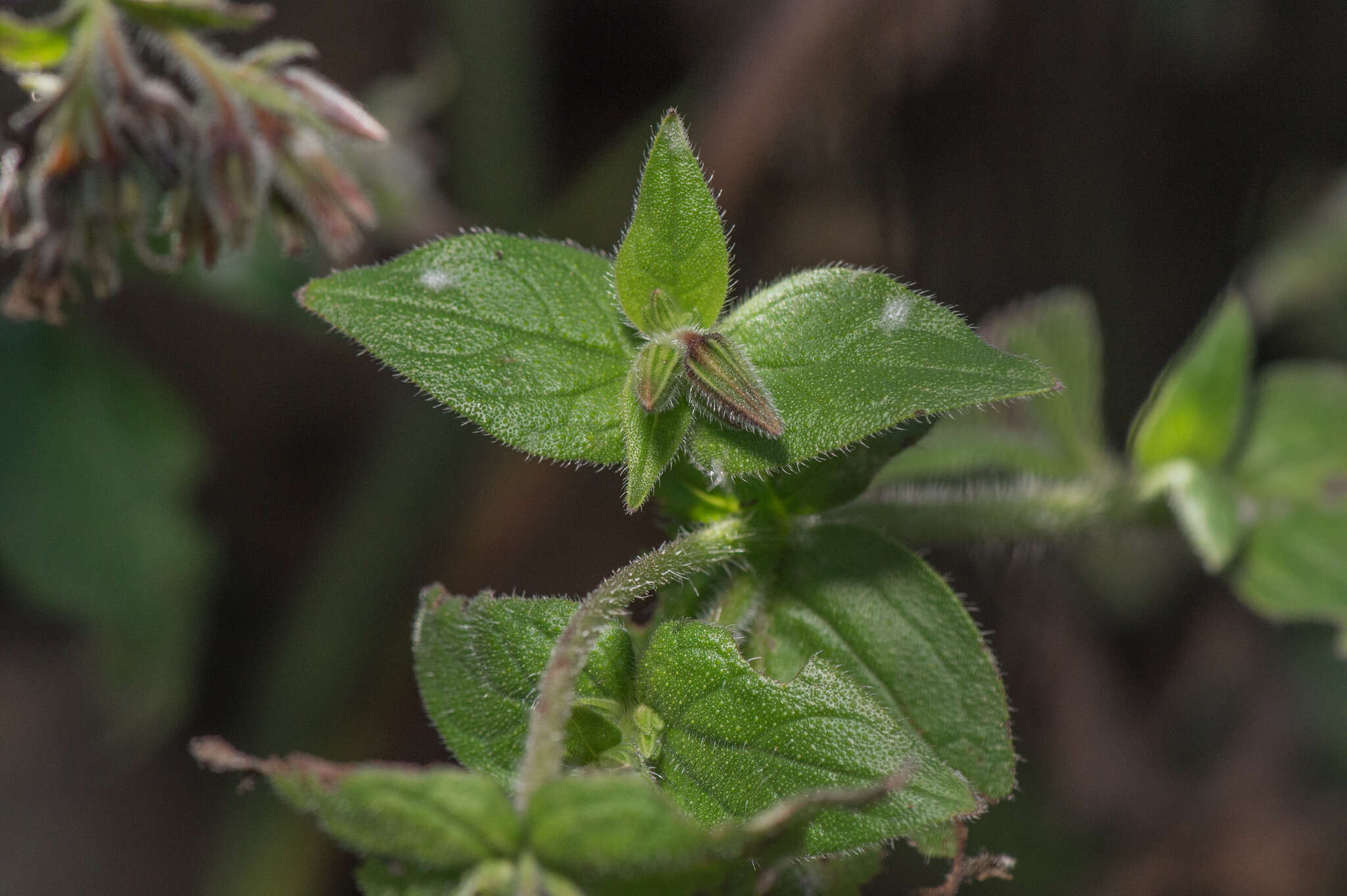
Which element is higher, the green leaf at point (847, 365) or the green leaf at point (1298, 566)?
the green leaf at point (847, 365)

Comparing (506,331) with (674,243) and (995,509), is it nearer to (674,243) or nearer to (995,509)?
(674,243)

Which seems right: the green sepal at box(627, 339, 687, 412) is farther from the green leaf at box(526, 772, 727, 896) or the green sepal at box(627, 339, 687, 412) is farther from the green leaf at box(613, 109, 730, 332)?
the green leaf at box(526, 772, 727, 896)

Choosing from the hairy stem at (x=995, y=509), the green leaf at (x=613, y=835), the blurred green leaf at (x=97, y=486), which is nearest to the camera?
the green leaf at (x=613, y=835)

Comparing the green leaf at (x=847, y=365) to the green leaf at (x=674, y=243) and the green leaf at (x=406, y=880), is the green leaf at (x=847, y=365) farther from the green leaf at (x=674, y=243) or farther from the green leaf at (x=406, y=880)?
the green leaf at (x=406, y=880)

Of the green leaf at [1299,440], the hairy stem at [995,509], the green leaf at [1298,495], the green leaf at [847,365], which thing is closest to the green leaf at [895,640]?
the hairy stem at [995,509]

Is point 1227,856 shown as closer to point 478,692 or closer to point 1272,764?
point 1272,764

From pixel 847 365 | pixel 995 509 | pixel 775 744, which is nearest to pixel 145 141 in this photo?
pixel 847 365
